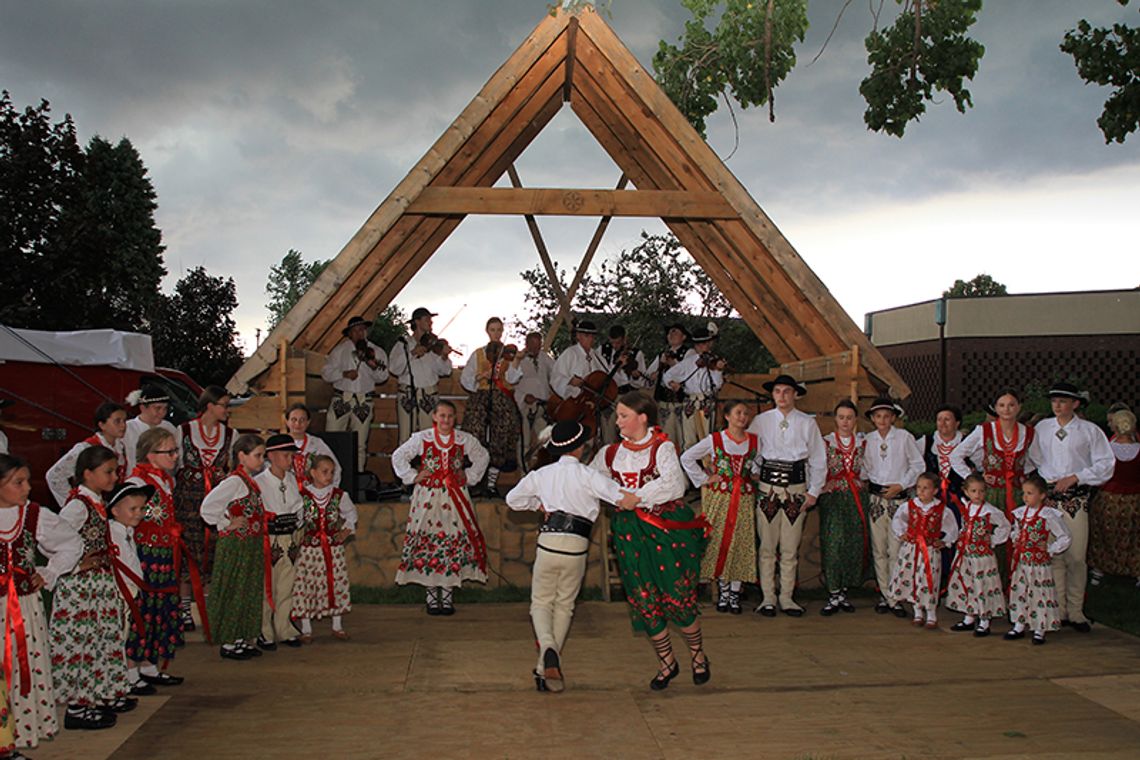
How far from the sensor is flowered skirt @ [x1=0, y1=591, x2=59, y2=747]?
171 inches

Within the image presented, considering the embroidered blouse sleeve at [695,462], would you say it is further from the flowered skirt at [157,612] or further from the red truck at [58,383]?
the red truck at [58,383]

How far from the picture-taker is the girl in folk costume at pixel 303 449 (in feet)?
23.6

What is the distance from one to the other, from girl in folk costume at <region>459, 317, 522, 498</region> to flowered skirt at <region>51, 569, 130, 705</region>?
5226 mm

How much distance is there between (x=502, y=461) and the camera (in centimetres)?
1002

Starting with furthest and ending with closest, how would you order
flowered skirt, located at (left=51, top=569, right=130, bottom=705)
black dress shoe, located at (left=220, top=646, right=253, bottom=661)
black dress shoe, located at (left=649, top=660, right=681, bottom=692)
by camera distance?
black dress shoe, located at (left=220, top=646, right=253, bottom=661) → black dress shoe, located at (left=649, top=660, right=681, bottom=692) → flowered skirt, located at (left=51, top=569, right=130, bottom=705)

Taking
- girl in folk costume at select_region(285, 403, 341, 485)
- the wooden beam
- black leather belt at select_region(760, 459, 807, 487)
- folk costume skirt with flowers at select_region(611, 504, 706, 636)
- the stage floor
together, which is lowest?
the stage floor

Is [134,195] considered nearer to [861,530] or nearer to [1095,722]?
[861,530]

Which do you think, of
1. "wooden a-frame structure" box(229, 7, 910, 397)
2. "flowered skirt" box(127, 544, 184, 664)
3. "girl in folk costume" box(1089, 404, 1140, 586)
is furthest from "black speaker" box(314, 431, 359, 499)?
"girl in folk costume" box(1089, 404, 1140, 586)

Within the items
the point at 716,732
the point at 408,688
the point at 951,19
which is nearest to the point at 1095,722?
the point at 716,732

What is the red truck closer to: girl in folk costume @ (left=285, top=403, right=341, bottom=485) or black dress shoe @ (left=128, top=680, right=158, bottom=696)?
girl in folk costume @ (left=285, top=403, right=341, bottom=485)

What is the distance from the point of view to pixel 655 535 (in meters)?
5.54

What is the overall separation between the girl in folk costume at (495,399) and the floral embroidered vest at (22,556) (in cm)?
567

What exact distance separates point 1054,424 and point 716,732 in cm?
447

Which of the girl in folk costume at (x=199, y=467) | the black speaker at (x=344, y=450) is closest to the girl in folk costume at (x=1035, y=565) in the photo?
the black speaker at (x=344, y=450)
